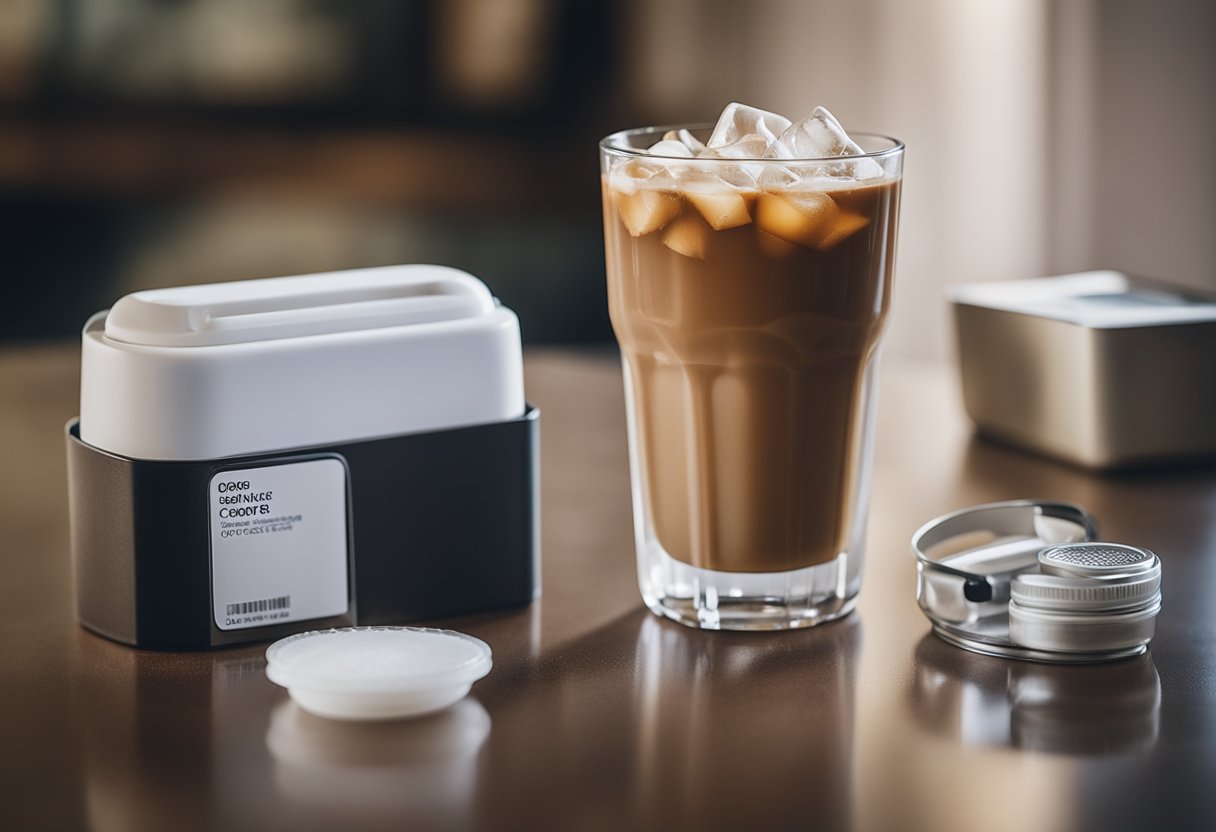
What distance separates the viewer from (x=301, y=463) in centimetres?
74

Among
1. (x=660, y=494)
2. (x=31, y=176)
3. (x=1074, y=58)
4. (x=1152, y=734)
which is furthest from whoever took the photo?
(x=1074, y=58)

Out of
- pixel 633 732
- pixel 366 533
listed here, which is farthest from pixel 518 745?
pixel 366 533

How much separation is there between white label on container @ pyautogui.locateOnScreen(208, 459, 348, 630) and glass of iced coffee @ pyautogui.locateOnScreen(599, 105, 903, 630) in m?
0.18

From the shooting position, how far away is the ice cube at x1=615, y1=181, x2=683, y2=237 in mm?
751

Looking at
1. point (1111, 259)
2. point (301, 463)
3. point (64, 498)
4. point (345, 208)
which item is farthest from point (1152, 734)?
point (1111, 259)

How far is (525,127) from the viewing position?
2.99 metres

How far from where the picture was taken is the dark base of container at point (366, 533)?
721 mm

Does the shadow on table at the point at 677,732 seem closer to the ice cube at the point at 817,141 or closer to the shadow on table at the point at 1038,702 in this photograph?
the shadow on table at the point at 1038,702

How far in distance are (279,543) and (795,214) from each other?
0.31 m

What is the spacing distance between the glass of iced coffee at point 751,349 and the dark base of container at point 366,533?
0.26 ft

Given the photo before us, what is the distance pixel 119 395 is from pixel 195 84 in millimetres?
2223

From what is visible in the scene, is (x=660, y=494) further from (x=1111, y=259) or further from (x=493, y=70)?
(x=1111, y=259)

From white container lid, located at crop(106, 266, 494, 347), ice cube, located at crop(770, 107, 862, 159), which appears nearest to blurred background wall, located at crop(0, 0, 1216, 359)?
white container lid, located at crop(106, 266, 494, 347)

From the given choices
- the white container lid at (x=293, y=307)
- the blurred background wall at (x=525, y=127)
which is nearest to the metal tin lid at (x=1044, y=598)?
the white container lid at (x=293, y=307)
